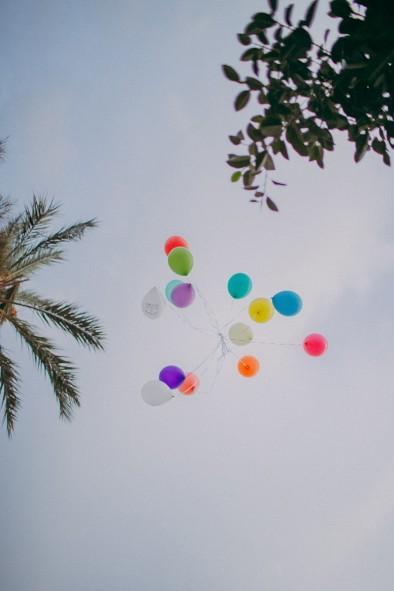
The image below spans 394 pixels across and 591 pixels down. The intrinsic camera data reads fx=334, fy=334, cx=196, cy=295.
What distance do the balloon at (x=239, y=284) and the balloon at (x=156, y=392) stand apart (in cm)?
159

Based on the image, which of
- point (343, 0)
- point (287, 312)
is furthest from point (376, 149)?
point (287, 312)

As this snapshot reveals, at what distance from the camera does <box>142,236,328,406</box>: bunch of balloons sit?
14.5 feet

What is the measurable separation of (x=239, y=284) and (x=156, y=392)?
1.81 metres

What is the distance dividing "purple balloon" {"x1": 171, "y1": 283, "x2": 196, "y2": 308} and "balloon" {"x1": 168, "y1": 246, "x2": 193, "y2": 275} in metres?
0.22

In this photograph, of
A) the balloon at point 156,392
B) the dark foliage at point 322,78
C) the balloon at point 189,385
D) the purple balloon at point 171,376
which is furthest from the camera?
the balloon at point 189,385

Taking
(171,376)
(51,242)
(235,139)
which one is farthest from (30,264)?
(235,139)

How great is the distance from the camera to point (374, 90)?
1.67 m

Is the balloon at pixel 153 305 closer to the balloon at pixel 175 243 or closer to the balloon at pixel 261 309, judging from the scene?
the balloon at pixel 175 243

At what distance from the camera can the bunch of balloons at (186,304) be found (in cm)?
442

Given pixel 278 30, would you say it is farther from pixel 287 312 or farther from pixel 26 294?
pixel 26 294

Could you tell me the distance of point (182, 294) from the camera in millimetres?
4688

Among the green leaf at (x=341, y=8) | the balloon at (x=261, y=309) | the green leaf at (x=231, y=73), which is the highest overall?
the balloon at (x=261, y=309)

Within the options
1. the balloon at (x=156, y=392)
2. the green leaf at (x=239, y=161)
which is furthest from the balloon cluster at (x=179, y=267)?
the green leaf at (x=239, y=161)

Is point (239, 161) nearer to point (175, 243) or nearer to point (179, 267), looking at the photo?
point (179, 267)
